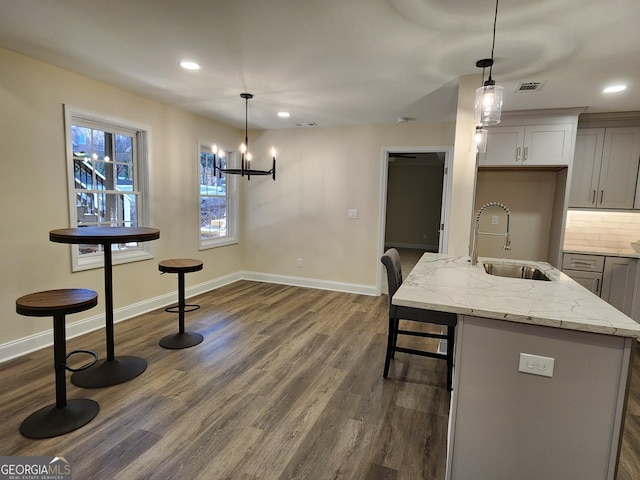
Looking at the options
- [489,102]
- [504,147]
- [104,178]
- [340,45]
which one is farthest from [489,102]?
[104,178]

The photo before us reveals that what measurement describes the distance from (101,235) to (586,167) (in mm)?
4802

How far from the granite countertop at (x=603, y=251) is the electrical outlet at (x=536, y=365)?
2982 millimetres

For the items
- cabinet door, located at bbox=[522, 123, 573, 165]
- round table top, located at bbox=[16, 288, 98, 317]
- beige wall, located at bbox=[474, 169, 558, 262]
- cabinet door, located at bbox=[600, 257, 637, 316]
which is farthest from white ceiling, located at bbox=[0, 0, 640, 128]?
round table top, located at bbox=[16, 288, 98, 317]

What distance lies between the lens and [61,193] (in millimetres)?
3055

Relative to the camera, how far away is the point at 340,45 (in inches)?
94.8

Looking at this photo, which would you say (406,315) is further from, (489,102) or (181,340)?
(181,340)

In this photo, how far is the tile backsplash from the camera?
13.1 ft

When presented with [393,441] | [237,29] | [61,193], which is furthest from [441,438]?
[61,193]

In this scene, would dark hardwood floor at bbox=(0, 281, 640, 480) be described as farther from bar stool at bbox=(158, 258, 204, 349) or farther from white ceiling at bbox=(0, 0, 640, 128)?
white ceiling at bbox=(0, 0, 640, 128)

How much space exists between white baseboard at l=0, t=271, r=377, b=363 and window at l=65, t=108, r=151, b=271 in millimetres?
558

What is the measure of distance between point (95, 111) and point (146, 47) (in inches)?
46.3

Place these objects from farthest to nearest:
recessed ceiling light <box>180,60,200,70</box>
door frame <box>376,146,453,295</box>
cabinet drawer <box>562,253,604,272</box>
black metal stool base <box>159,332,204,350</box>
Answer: door frame <box>376,146,453,295</box> → cabinet drawer <box>562,253,604,272</box> → black metal stool base <box>159,332,204,350</box> → recessed ceiling light <box>180,60,200,70</box>

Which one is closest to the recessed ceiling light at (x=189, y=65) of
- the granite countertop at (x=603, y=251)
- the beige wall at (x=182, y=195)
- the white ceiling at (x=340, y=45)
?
the white ceiling at (x=340, y=45)

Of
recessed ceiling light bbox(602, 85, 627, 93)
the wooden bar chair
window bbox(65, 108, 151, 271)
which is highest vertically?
recessed ceiling light bbox(602, 85, 627, 93)
